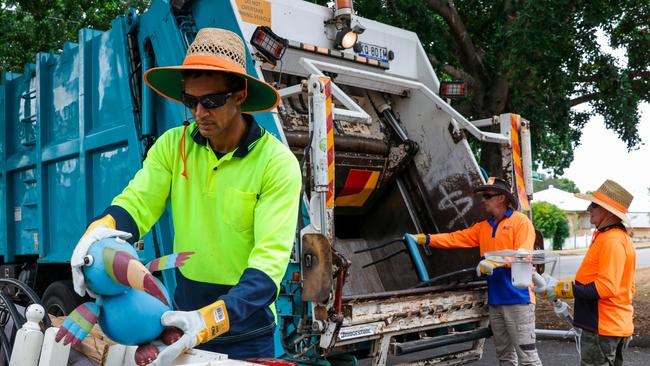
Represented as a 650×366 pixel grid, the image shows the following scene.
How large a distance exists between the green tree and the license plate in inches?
63.9

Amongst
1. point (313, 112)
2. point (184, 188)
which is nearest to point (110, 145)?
point (313, 112)

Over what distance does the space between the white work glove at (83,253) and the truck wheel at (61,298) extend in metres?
3.56

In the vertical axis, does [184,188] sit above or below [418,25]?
below

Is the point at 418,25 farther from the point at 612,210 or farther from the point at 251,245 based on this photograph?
the point at 251,245

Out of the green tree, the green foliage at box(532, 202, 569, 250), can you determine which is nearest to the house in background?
the green foliage at box(532, 202, 569, 250)

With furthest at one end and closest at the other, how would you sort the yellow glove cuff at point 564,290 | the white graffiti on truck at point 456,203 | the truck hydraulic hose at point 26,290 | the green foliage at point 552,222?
the green foliage at point 552,222 < the white graffiti on truck at point 456,203 < the yellow glove cuff at point 564,290 < the truck hydraulic hose at point 26,290

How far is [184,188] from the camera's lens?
201 cm

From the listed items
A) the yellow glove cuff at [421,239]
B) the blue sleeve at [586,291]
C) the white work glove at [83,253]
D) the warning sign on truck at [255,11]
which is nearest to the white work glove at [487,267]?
the blue sleeve at [586,291]

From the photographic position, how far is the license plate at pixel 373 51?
5.01m

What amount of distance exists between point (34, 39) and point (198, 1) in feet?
22.0

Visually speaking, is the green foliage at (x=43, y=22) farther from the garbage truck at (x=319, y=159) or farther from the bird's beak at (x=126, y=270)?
the bird's beak at (x=126, y=270)

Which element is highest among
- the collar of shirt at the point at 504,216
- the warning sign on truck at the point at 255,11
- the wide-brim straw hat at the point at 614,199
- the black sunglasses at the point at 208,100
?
the warning sign on truck at the point at 255,11

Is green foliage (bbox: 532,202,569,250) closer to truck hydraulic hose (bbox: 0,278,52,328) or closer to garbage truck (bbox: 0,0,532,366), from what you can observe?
garbage truck (bbox: 0,0,532,366)

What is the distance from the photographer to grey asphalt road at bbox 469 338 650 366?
589 cm
